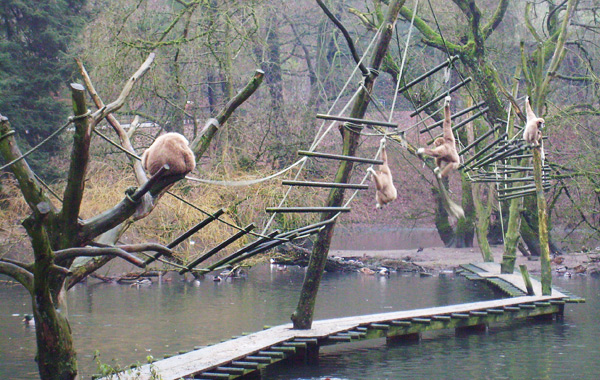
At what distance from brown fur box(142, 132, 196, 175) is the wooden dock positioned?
3.03m

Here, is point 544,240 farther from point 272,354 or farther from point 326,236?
point 272,354

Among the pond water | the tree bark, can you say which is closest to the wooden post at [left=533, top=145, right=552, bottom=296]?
the pond water

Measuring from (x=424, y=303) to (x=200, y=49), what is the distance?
8.72 m

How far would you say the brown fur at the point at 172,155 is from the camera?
5.33 metres

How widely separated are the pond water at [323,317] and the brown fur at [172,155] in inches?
227

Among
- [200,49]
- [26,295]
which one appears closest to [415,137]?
[200,49]

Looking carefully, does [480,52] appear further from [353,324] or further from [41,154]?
[41,154]

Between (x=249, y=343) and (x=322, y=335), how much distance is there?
120 cm

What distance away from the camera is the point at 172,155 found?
533 cm

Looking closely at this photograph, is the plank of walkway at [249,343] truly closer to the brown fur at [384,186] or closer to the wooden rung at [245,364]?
the wooden rung at [245,364]

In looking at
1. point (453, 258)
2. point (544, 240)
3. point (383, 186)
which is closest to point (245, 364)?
point (383, 186)

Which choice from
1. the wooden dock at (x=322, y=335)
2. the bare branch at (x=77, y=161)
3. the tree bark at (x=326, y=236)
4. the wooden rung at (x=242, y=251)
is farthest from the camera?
the tree bark at (x=326, y=236)

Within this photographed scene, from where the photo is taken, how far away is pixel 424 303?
1691 cm

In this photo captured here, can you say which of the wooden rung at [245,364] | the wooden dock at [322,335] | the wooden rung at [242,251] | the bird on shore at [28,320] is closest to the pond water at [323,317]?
the bird on shore at [28,320]
